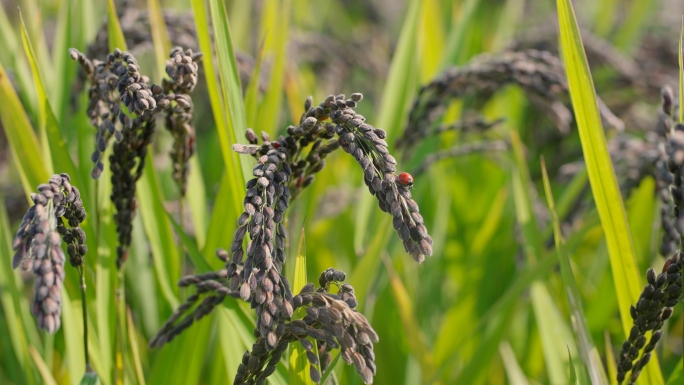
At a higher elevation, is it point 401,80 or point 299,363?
point 401,80

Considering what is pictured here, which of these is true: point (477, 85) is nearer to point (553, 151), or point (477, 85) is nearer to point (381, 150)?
point (381, 150)

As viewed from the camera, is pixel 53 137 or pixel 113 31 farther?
pixel 113 31

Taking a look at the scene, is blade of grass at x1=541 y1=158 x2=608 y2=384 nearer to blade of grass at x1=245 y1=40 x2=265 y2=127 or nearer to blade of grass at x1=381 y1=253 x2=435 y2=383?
blade of grass at x1=381 y1=253 x2=435 y2=383

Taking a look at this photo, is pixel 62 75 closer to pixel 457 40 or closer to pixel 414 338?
pixel 414 338

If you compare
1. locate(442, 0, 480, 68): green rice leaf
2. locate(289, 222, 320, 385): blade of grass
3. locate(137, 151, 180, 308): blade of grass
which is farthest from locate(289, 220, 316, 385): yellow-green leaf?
locate(442, 0, 480, 68): green rice leaf

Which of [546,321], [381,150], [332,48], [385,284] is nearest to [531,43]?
[332,48]

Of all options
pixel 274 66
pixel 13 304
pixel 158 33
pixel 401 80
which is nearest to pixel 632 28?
pixel 401 80
